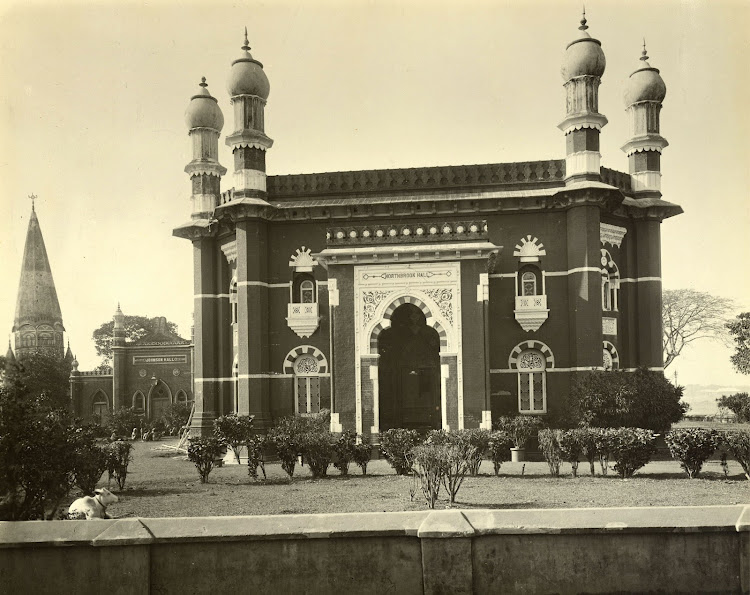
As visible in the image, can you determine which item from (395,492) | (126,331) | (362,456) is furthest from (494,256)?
(126,331)

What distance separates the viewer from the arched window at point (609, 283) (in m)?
24.8

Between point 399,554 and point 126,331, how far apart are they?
62654 millimetres

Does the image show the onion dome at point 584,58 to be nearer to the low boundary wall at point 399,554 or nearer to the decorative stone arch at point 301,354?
the decorative stone arch at point 301,354

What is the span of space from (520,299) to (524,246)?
5.67 ft

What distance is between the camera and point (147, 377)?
47688 millimetres

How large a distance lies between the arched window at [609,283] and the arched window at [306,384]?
32.4 ft

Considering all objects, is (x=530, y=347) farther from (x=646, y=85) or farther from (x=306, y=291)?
(x=646, y=85)

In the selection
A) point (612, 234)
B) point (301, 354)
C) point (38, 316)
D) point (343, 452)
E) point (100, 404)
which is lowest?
point (100, 404)

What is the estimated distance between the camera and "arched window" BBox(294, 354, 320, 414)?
81.8 ft

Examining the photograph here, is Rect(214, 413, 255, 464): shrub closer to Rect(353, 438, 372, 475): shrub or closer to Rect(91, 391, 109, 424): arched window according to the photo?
Rect(353, 438, 372, 475): shrub

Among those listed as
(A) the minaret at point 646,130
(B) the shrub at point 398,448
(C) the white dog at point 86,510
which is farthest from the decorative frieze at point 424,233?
(C) the white dog at point 86,510

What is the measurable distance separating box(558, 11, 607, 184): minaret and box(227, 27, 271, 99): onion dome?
32.6ft

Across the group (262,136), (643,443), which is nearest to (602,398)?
(643,443)

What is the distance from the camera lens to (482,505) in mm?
12109
